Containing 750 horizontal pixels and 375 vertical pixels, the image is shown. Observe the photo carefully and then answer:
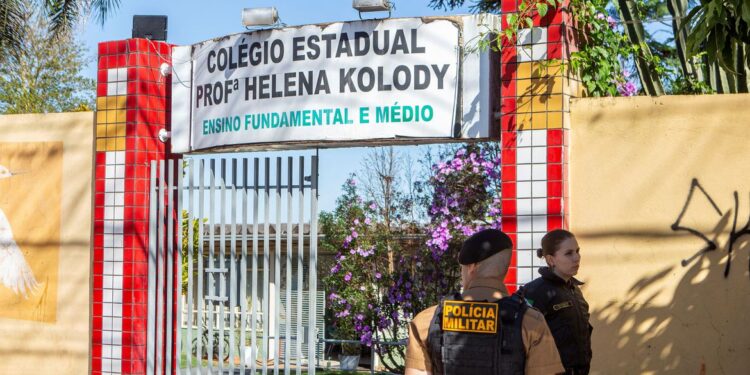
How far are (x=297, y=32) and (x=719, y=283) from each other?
11.5ft

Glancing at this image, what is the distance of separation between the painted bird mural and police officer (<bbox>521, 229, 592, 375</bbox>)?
5286mm

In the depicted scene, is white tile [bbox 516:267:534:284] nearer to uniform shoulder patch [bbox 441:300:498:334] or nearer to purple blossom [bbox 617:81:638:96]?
purple blossom [bbox 617:81:638:96]

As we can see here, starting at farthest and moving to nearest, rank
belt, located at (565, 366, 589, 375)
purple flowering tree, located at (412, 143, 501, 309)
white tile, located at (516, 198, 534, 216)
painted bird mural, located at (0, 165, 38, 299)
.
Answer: purple flowering tree, located at (412, 143, 501, 309) → painted bird mural, located at (0, 165, 38, 299) → white tile, located at (516, 198, 534, 216) → belt, located at (565, 366, 589, 375)

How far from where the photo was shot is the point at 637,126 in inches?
269

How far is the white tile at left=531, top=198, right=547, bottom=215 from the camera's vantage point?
6918 millimetres

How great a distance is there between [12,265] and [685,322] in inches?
224

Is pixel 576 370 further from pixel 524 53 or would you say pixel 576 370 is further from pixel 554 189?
pixel 524 53

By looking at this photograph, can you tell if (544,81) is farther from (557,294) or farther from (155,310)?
(155,310)

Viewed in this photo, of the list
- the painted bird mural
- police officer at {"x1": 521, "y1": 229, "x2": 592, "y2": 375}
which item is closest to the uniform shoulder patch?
police officer at {"x1": 521, "y1": 229, "x2": 592, "y2": 375}

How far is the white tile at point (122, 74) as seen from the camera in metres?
8.45

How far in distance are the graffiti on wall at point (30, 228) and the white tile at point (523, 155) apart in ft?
13.4

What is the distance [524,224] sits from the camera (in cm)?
696

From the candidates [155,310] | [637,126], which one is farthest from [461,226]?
[637,126]

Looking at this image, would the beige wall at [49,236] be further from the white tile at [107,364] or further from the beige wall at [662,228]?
the beige wall at [662,228]
